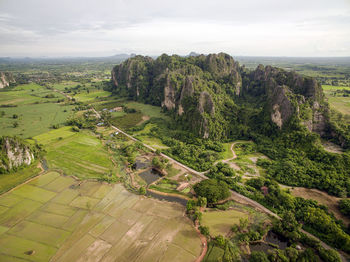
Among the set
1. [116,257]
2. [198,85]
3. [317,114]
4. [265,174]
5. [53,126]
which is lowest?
[116,257]

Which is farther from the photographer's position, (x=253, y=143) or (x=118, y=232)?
(x=253, y=143)

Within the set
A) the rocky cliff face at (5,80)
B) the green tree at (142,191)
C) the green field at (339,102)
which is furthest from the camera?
the rocky cliff face at (5,80)

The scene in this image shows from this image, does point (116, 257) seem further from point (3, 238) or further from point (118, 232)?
point (3, 238)

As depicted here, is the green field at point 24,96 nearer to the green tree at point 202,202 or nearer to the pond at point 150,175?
the pond at point 150,175

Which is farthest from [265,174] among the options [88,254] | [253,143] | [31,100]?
[31,100]

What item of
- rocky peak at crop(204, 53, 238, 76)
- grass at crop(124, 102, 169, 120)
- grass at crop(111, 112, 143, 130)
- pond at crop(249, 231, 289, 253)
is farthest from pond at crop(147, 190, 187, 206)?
rocky peak at crop(204, 53, 238, 76)

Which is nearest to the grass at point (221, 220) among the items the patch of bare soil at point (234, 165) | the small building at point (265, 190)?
the small building at point (265, 190)

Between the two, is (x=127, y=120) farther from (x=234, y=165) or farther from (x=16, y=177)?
(x=234, y=165)
